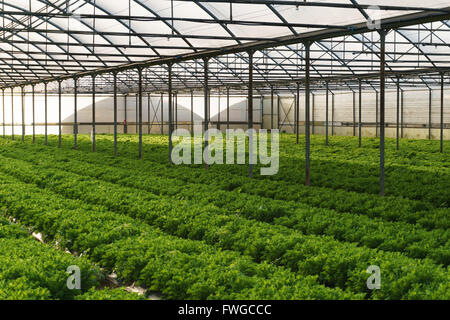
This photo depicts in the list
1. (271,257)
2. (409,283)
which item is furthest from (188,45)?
(409,283)

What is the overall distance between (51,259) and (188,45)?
16.1 metres

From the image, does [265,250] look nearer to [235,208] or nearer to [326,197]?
[235,208]

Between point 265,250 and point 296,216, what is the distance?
275 centimetres

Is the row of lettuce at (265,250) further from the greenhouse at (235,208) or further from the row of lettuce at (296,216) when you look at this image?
the row of lettuce at (296,216)

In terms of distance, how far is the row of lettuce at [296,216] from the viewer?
1029cm

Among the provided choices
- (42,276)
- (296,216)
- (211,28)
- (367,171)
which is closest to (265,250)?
(296,216)

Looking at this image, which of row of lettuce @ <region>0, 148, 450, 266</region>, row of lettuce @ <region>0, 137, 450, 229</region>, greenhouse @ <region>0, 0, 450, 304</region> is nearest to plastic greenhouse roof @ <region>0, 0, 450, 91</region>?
greenhouse @ <region>0, 0, 450, 304</region>

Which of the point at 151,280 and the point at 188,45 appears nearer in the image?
the point at 151,280

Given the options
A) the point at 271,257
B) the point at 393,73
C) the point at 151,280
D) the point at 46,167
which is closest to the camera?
the point at 151,280

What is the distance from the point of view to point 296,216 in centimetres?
1282

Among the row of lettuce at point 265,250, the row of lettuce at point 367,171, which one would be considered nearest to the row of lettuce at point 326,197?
the row of lettuce at point 367,171

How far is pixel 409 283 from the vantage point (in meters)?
8.10

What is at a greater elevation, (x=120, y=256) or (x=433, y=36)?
(x=433, y=36)
